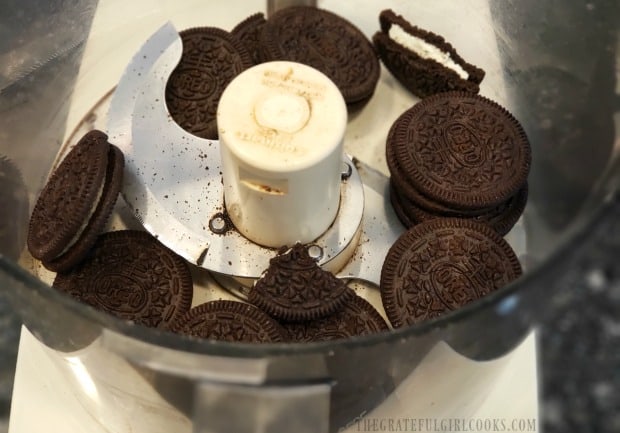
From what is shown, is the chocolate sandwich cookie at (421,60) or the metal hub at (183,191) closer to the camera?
the metal hub at (183,191)

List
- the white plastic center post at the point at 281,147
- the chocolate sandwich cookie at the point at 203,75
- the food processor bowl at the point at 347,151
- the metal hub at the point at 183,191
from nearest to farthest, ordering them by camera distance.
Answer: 1. the food processor bowl at the point at 347,151
2. the white plastic center post at the point at 281,147
3. the metal hub at the point at 183,191
4. the chocolate sandwich cookie at the point at 203,75

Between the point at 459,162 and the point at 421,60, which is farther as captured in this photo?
the point at 421,60

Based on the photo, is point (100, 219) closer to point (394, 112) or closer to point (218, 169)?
point (218, 169)

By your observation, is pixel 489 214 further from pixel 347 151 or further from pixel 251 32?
pixel 251 32

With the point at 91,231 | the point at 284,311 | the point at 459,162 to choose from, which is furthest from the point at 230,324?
the point at 459,162

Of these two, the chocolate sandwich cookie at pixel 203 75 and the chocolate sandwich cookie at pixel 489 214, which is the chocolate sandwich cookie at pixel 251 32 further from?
the chocolate sandwich cookie at pixel 489 214

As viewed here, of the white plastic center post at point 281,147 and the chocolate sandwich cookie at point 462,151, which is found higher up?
the white plastic center post at point 281,147

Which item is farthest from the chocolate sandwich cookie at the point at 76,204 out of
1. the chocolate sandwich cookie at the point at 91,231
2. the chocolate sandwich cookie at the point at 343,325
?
the chocolate sandwich cookie at the point at 343,325

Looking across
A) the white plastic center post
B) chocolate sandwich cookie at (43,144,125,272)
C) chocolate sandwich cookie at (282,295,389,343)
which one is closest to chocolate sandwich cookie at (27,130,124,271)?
chocolate sandwich cookie at (43,144,125,272)
